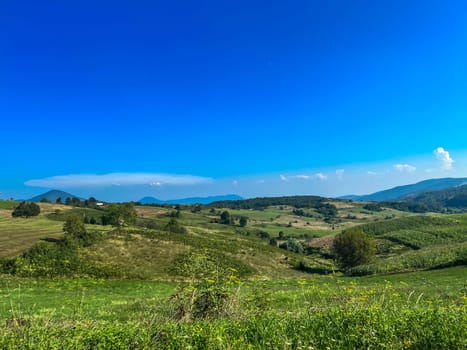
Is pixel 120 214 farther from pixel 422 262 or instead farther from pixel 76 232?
pixel 422 262

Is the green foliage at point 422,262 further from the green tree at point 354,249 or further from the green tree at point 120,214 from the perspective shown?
the green tree at point 120,214

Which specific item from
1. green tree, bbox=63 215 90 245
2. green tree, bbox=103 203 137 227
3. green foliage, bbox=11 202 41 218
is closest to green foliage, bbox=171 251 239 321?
green tree, bbox=63 215 90 245

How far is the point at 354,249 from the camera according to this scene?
6525 cm

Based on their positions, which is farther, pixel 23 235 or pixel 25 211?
pixel 25 211

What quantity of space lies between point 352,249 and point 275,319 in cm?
6254

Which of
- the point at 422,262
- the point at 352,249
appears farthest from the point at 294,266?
the point at 422,262

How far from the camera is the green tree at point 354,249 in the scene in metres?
65.2

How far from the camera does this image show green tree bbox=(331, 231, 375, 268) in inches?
2569

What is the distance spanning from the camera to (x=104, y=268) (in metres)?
43.6

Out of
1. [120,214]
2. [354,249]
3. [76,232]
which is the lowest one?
[354,249]

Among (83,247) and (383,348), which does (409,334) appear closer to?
(383,348)

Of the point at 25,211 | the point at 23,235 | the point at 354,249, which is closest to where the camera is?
the point at 23,235

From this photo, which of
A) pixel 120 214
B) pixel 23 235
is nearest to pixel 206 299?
pixel 23 235

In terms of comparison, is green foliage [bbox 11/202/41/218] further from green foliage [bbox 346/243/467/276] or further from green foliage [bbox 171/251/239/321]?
green foliage [bbox 171/251/239/321]
